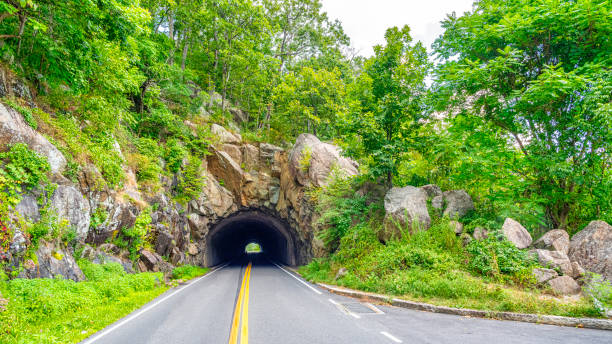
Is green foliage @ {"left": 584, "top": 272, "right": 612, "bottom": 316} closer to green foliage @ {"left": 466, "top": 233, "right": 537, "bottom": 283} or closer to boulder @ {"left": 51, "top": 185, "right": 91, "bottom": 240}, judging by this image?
green foliage @ {"left": 466, "top": 233, "right": 537, "bottom": 283}

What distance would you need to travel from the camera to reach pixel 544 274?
825 cm

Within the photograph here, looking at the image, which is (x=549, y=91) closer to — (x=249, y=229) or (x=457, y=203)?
(x=457, y=203)

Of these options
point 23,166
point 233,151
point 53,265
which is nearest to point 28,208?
point 23,166

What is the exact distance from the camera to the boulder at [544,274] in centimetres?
816

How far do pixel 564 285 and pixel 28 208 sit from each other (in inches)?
602

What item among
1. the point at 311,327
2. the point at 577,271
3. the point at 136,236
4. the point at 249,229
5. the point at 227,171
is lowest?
the point at 249,229

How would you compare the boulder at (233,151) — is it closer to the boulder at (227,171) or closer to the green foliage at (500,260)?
the boulder at (227,171)

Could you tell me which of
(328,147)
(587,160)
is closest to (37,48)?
(328,147)

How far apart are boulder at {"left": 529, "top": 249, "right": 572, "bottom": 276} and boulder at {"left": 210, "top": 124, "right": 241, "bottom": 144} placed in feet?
71.9

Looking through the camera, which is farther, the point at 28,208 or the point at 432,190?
the point at 432,190

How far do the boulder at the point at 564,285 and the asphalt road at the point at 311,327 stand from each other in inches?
79.8

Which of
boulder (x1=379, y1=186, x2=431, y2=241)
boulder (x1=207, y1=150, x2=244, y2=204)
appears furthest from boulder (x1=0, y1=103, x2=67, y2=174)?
boulder (x1=207, y1=150, x2=244, y2=204)

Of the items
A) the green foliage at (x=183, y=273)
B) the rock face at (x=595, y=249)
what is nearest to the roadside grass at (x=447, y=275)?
the rock face at (x=595, y=249)

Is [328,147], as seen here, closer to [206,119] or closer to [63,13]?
[206,119]
